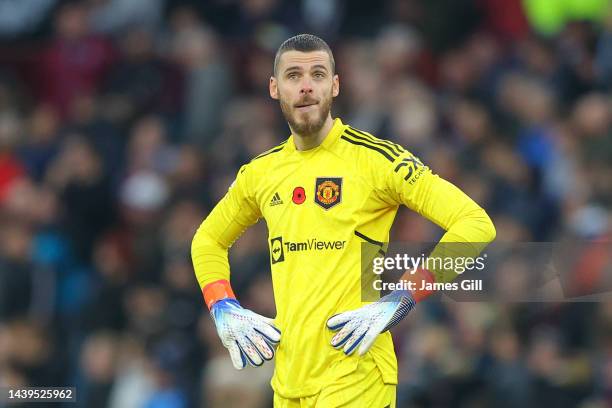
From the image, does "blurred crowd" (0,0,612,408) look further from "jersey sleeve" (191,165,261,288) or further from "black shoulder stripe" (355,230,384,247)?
"black shoulder stripe" (355,230,384,247)

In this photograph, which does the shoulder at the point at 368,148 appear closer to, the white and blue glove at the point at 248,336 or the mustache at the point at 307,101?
the mustache at the point at 307,101

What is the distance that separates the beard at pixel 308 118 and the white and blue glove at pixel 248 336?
97 centimetres

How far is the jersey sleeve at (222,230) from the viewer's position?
7770 millimetres

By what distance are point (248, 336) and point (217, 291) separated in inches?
20.1

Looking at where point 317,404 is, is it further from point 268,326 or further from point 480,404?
point 480,404

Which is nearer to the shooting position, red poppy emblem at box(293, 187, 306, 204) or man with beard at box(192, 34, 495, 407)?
man with beard at box(192, 34, 495, 407)

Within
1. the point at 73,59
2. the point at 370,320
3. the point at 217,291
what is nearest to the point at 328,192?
the point at 370,320

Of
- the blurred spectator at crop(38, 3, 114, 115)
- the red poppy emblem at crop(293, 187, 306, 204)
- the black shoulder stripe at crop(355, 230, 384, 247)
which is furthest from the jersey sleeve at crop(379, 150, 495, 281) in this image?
the blurred spectator at crop(38, 3, 114, 115)

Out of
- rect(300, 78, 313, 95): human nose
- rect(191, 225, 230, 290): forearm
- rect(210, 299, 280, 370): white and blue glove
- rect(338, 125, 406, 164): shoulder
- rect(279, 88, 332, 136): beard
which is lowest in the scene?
rect(210, 299, 280, 370): white and blue glove

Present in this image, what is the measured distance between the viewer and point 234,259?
1351cm

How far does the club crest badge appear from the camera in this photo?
289 inches

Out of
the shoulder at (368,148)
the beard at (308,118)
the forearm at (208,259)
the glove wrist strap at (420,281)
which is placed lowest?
the glove wrist strap at (420,281)

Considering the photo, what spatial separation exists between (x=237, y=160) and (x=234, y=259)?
A: 1412 millimetres

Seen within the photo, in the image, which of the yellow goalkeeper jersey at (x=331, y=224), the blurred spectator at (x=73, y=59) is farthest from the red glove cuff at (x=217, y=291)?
the blurred spectator at (x=73, y=59)
